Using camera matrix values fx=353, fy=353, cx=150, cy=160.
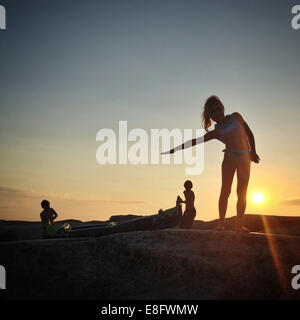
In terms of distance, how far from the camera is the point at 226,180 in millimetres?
6281

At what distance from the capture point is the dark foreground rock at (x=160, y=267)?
5.37 metres

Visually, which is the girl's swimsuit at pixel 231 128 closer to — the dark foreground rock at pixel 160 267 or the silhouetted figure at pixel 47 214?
the dark foreground rock at pixel 160 267

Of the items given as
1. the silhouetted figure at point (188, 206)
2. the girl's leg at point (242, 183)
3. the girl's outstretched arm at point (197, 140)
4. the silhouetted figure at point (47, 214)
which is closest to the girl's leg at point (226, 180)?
the girl's leg at point (242, 183)

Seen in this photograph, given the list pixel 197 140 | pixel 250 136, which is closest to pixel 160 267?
pixel 197 140

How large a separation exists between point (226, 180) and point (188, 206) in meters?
4.30

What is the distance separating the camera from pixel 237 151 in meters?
Answer: 6.21

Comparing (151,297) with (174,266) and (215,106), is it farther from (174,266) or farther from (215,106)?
(215,106)

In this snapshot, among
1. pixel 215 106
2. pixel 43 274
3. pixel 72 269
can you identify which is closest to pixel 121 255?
pixel 72 269

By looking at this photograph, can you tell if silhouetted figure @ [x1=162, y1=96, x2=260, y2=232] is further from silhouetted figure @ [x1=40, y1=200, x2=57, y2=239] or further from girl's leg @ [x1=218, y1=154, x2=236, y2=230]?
silhouetted figure @ [x1=40, y1=200, x2=57, y2=239]

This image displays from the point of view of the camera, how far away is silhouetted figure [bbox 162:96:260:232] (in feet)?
20.4

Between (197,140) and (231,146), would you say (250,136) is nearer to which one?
(231,146)

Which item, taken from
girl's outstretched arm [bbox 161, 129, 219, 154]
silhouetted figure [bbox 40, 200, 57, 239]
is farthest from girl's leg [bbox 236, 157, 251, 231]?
silhouetted figure [bbox 40, 200, 57, 239]
